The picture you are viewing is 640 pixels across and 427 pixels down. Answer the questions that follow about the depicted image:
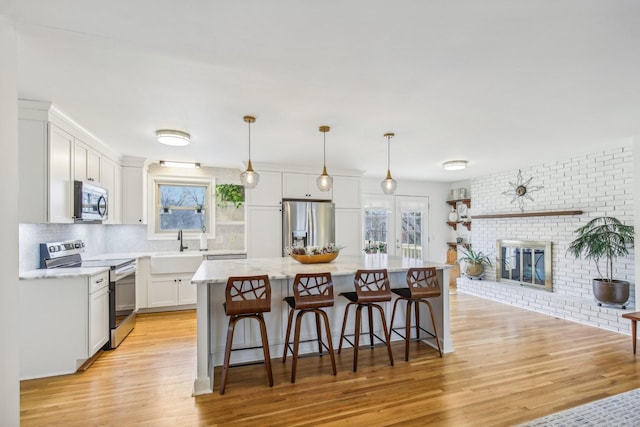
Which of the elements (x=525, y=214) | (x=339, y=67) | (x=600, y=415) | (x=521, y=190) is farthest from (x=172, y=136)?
(x=521, y=190)

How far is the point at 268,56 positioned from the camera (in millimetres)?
1941

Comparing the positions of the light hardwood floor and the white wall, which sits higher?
the white wall

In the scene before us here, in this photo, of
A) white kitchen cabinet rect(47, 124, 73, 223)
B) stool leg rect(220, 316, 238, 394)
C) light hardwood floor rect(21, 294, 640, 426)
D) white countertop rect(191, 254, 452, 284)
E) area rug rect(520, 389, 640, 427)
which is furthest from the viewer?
white kitchen cabinet rect(47, 124, 73, 223)

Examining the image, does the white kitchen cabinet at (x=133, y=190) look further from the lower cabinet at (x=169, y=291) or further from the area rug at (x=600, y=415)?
the area rug at (x=600, y=415)

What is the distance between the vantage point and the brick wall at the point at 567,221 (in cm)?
411

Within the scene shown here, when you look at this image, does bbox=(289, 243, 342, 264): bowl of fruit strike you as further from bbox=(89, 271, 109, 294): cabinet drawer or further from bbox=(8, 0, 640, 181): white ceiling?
bbox=(89, 271, 109, 294): cabinet drawer

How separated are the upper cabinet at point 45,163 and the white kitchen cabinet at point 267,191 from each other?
2.39m

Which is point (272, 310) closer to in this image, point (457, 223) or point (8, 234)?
point (8, 234)

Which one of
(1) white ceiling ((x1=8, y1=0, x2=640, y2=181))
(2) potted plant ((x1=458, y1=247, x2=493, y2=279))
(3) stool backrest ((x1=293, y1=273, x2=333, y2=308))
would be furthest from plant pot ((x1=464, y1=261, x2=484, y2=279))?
(3) stool backrest ((x1=293, y1=273, x2=333, y2=308))

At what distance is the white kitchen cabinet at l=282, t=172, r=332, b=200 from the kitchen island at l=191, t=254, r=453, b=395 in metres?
2.12

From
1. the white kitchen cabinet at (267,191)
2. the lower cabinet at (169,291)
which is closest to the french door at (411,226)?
the white kitchen cabinet at (267,191)

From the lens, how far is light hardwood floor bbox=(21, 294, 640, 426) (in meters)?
2.13

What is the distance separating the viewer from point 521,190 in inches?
217

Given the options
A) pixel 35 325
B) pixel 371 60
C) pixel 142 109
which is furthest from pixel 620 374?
pixel 35 325
